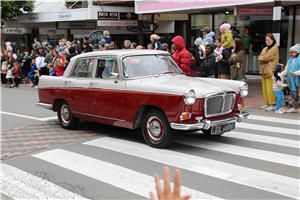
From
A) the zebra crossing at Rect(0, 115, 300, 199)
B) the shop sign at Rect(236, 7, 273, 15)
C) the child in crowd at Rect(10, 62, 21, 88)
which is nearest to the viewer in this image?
the zebra crossing at Rect(0, 115, 300, 199)

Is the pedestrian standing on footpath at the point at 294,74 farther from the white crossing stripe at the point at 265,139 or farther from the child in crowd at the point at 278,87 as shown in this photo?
the white crossing stripe at the point at 265,139

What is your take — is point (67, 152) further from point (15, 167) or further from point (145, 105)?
point (145, 105)

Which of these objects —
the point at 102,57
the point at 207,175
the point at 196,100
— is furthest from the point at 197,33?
the point at 207,175

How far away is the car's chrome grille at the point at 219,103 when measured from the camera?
591cm

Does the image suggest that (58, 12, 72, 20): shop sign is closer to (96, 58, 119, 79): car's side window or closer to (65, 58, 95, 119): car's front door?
(65, 58, 95, 119): car's front door

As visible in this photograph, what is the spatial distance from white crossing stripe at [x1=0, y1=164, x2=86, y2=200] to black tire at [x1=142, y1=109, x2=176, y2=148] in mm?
2168

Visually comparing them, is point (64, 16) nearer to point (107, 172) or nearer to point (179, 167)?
point (107, 172)

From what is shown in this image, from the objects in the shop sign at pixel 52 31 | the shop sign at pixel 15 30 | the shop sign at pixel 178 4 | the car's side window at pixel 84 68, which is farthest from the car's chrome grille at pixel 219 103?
the shop sign at pixel 15 30

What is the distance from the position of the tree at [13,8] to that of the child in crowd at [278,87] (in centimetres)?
2031

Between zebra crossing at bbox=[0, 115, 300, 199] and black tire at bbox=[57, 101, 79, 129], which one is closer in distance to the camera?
zebra crossing at bbox=[0, 115, 300, 199]

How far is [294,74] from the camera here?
8781 mm

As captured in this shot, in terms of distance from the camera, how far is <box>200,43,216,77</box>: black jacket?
33.8ft

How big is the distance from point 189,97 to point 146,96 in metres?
0.92

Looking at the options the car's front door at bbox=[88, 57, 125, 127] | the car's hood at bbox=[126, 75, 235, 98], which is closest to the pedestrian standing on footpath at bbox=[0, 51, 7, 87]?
the car's front door at bbox=[88, 57, 125, 127]
